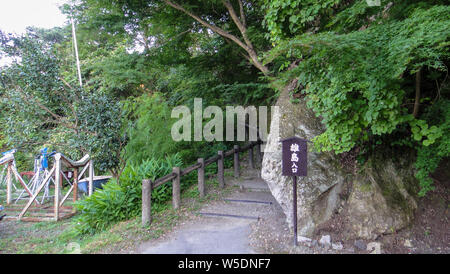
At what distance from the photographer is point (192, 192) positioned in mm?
6719

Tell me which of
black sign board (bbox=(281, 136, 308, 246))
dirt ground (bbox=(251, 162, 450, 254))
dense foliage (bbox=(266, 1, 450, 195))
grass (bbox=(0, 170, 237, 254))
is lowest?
grass (bbox=(0, 170, 237, 254))

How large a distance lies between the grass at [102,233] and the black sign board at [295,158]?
2577 mm

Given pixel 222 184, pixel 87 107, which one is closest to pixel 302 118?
pixel 222 184

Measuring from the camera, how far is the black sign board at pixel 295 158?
3898 mm

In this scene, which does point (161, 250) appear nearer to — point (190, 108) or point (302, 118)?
point (302, 118)

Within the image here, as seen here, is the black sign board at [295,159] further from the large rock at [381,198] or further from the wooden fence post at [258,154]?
the wooden fence post at [258,154]

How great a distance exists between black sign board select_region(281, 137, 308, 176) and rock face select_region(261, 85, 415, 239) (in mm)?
550

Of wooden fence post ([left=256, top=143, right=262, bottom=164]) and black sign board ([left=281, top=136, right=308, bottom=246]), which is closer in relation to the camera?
black sign board ([left=281, top=136, right=308, bottom=246])

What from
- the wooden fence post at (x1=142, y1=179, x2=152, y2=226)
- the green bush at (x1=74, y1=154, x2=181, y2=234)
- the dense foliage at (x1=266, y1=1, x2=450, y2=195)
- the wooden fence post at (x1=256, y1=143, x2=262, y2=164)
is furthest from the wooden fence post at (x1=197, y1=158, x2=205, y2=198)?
the wooden fence post at (x1=256, y1=143, x2=262, y2=164)

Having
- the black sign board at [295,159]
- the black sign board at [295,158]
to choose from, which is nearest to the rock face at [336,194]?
the black sign board at [295,159]

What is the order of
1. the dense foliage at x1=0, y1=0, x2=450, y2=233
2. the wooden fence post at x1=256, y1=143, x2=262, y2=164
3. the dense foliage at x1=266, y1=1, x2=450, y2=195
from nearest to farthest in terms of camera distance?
the dense foliage at x1=266, y1=1, x2=450, y2=195 → the dense foliage at x1=0, y1=0, x2=450, y2=233 → the wooden fence post at x1=256, y1=143, x2=262, y2=164

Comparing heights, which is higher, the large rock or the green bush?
the large rock

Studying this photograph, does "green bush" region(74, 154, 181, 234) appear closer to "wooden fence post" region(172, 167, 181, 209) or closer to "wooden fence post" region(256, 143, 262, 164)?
"wooden fence post" region(172, 167, 181, 209)

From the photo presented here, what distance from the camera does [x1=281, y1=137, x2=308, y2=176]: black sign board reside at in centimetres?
390
